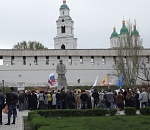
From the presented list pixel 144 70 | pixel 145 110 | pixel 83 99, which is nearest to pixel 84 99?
pixel 83 99

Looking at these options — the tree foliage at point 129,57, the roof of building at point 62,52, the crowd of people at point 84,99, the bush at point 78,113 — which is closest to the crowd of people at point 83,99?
the crowd of people at point 84,99

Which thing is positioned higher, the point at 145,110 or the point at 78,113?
the point at 145,110

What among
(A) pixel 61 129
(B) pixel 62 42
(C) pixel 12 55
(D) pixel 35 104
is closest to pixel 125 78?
(C) pixel 12 55

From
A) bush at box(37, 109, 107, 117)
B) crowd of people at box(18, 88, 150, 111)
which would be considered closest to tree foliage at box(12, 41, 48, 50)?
crowd of people at box(18, 88, 150, 111)

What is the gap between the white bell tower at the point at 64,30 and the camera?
7776cm

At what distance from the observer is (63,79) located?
22.5 m

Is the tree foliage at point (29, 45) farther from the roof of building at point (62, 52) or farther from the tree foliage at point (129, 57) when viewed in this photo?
the tree foliage at point (129, 57)

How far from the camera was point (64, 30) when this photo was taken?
260 ft

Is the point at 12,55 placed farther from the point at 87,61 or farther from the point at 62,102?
the point at 62,102

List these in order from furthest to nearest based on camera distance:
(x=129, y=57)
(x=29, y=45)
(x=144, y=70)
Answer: (x=29, y=45) → (x=144, y=70) → (x=129, y=57)

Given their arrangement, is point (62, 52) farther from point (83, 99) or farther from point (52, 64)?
point (83, 99)

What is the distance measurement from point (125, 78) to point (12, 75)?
1858 centimetres

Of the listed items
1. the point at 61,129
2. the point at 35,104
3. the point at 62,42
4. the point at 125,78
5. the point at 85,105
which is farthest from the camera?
the point at 62,42

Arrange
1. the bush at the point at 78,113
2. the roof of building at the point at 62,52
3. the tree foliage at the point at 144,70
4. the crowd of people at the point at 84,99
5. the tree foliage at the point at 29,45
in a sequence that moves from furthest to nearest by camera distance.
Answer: the tree foliage at the point at 29,45, the roof of building at the point at 62,52, the tree foliage at the point at 144,70, the crowd of people at the point at 84,99, the bush at the point at 78,113
